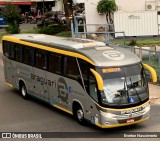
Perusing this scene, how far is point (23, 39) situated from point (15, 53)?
104cm

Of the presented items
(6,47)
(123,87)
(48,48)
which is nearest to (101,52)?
(123,87)

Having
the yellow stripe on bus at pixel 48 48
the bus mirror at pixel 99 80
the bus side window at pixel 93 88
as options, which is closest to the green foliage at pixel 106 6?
the yellow stripe on bus at pixel 48 48

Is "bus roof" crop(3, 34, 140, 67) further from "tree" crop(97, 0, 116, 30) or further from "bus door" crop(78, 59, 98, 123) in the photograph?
"tree" crop(97, 0, 116, 30)

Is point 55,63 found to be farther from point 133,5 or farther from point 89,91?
point 133,5

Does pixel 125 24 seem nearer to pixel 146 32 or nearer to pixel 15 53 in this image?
pixel 146 32

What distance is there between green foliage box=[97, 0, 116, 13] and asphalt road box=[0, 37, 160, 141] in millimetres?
20412

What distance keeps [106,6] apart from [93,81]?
80.8 feet

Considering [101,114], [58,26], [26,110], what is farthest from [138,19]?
[101,114]

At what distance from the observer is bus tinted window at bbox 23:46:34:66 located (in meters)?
17.8

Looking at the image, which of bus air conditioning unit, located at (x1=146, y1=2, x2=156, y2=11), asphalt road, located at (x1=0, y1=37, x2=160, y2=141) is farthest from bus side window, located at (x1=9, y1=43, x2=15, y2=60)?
bus air conditioning unit, located at (x1=146, y1=2, x2=156, y2=11)

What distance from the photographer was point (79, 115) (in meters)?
14.4

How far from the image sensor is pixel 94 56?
1377 cm

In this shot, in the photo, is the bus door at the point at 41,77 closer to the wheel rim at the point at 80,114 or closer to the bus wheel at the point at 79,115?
the bus wheel at the point at 79,115

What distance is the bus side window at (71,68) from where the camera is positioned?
572 inches
